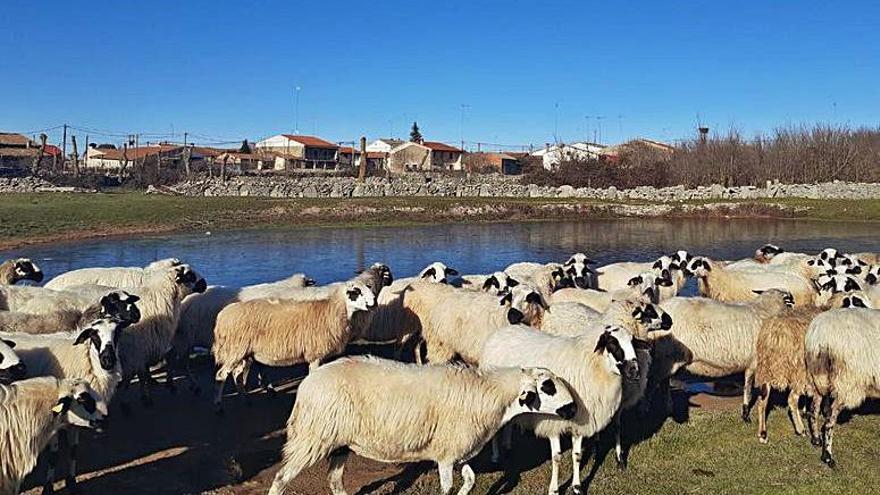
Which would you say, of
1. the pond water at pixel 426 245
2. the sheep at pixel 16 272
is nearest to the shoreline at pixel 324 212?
the pond water at pixel 426 245

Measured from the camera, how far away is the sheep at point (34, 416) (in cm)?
680

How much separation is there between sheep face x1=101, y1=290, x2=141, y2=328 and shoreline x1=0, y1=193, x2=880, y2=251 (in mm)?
25830

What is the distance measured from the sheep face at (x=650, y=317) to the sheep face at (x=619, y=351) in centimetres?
133

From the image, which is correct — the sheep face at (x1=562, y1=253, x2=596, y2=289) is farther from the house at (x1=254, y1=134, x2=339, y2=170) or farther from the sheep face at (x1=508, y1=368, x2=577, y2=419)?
the house at (x1=254, y1=134, x2=339, y2=170)

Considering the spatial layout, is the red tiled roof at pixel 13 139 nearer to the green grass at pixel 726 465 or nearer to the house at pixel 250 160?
the house at pixel 250 160

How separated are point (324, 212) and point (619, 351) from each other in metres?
38.8

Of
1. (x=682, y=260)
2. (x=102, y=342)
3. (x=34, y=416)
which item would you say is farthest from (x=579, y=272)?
(x=34, y=416)

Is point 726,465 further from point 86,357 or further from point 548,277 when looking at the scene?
point 86,357

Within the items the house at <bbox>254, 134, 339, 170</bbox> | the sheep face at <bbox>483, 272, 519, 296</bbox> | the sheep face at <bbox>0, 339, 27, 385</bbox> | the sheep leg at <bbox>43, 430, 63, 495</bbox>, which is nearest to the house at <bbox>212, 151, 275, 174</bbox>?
the house at <bbox>254, 134, 339, 170</bbox>

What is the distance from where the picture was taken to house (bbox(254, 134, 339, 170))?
345ft

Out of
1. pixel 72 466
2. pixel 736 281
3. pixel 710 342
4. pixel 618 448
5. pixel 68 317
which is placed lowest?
pixel 618 448

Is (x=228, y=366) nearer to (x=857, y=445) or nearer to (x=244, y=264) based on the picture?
(x=857, y=445)

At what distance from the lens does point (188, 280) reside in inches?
480

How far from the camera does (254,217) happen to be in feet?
142
